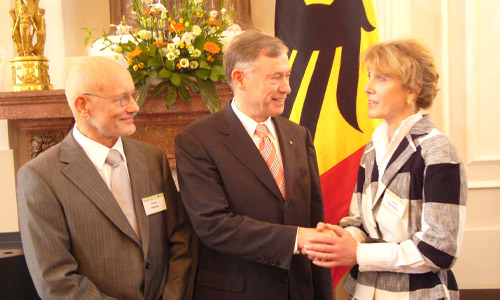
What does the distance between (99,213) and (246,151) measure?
0.55m

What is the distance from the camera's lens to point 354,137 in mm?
2691

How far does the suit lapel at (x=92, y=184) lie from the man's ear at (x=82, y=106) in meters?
0.12

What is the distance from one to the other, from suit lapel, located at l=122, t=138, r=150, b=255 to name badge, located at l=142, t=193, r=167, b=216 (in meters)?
0.01

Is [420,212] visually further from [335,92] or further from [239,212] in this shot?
[335,92]

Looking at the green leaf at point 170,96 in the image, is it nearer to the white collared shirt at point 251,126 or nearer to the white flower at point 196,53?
the white flower at point 196,53

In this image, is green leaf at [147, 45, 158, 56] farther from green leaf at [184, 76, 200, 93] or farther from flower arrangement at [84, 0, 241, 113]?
green leaf at [184, 76, 200, 93]

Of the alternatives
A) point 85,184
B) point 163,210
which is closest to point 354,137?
point 163,210

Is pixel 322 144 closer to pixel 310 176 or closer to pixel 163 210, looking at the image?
pixel 310 176

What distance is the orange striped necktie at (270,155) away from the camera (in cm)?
183

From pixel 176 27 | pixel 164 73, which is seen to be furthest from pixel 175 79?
pixel 176 27

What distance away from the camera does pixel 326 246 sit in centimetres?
172

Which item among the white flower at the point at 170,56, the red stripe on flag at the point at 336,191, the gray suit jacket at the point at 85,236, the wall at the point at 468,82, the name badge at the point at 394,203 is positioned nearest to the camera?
the gray suit jacket at the point at 85,236

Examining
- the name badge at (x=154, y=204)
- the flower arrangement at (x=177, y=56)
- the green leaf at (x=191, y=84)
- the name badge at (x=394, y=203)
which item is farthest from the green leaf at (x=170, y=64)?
the name badge at (x=394, y=203)

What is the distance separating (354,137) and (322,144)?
179 mm
